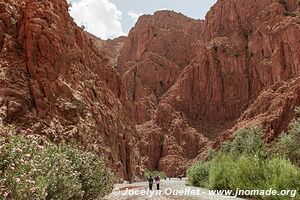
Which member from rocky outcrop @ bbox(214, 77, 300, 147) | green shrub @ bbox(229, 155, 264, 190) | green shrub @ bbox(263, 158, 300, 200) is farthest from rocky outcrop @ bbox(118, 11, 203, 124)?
green shrub @ bbox(263, 158, 300, 200)

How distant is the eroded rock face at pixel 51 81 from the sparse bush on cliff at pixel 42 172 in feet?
58.0

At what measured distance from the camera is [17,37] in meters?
44.9

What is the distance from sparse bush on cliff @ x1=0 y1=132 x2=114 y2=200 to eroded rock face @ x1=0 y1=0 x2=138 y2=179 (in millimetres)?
17669

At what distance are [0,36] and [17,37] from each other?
2.13 meters

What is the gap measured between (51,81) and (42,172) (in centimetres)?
3419

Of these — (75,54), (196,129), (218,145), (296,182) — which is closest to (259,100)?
(218,145)

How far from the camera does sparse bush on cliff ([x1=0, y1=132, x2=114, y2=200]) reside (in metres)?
7.09

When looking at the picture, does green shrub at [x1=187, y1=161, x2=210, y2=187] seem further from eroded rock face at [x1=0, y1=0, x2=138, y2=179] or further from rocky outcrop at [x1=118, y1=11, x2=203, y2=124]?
rocky outcrop at [x1=118, y1=11, x2=203, y2=124]

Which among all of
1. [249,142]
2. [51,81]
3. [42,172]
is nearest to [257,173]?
[42,172]

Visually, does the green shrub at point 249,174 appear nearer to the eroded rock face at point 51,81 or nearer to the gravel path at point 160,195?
the gravel path at point 160,195

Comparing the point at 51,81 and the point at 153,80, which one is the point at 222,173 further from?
the point at 153,80

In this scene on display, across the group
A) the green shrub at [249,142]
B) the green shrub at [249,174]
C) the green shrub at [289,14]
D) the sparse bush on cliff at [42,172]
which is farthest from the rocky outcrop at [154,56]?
the sparse bush on cliff at [42,172]

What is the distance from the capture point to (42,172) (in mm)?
10367

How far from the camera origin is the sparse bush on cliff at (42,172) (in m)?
7.09
